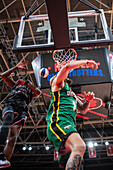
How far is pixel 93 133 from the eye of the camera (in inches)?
515

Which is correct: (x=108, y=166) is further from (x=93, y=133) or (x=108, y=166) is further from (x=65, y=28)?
(x=65, y=28)

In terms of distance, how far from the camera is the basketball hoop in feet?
17.6

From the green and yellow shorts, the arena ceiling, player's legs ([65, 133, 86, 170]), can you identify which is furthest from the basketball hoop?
the arena ceiling

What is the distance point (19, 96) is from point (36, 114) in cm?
872

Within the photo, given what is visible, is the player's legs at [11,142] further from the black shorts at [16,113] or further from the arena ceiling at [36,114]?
the arena ceiling at [36,114]

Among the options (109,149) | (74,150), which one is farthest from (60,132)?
(109,149)

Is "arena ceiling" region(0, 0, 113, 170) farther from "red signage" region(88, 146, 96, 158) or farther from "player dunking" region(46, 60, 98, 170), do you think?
"player dunking" region(46, 60, 98, 170)

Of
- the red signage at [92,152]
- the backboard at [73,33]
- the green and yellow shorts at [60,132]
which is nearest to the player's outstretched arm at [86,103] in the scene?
the green and yellow shorts at [60,132]

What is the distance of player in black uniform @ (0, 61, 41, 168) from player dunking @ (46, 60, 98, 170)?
828 mm

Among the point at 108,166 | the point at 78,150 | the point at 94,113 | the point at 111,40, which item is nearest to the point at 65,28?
the point at 111,40

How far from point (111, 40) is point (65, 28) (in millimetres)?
1034

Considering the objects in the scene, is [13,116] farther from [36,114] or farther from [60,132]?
[36,114]

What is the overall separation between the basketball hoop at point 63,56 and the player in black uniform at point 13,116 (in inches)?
62.7

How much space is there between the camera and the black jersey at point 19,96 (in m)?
3.48
